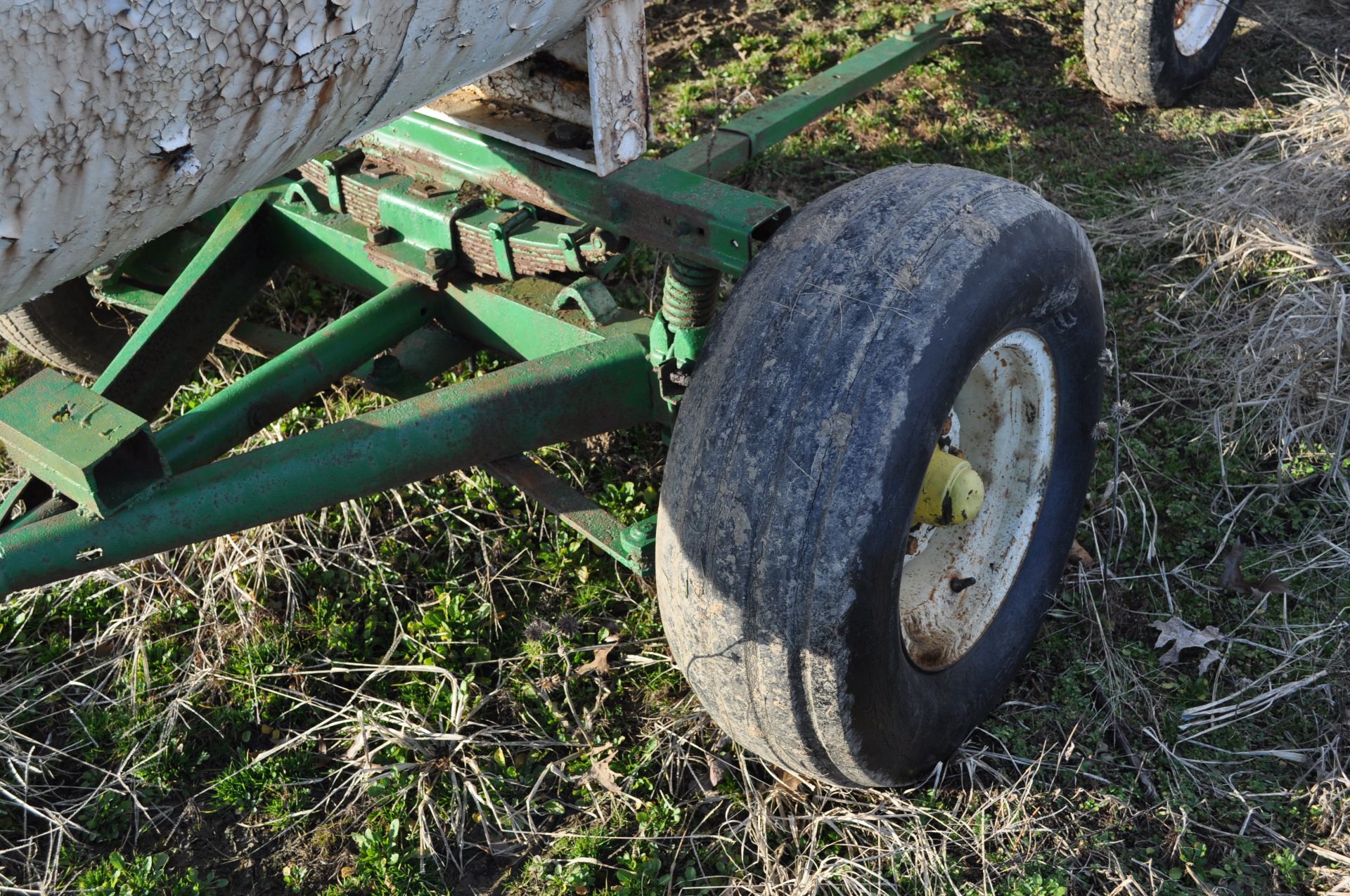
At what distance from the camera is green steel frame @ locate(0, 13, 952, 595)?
210 centimetres

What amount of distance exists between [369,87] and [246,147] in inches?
8.9

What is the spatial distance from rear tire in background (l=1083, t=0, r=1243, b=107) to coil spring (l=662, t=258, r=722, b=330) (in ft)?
9.27

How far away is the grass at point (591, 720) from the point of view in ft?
7.90

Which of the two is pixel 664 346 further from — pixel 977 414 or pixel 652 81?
pixel 652 81

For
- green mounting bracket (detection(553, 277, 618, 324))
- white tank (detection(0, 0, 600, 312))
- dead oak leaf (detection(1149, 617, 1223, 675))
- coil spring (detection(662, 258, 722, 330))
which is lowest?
dead oak leaf (detection(1149, 617, 1223, 675))

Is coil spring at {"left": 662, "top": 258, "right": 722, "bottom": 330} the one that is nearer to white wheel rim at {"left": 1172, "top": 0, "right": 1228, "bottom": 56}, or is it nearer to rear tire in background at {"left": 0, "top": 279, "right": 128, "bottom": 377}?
rear tire in background at {"left": 0, "top": 279, "right": 128, "bottom": 377}

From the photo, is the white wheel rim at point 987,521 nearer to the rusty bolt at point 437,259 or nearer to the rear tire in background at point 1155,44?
the rusty bolt at point 437,259

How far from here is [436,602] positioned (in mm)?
2953

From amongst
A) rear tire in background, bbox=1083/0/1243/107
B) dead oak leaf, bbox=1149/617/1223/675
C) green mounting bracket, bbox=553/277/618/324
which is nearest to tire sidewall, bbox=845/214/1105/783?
dead oak leaf, bbox=1149/617/1223/675

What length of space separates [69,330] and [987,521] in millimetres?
2693

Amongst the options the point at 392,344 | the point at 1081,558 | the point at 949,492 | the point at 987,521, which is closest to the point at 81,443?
the point at 392,344

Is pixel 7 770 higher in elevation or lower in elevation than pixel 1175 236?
higher

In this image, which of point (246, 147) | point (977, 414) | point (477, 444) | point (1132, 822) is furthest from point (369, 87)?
point (1132, 822)

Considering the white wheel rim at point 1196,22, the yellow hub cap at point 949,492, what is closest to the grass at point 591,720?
the yellow hub cap at point 949,492
